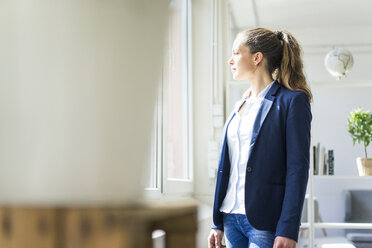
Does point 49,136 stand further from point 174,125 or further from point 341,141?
point 341,141

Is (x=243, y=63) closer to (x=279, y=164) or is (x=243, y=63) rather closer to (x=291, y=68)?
(x=291, y=68)

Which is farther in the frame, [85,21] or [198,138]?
[198,138]

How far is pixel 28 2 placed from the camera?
22 cm

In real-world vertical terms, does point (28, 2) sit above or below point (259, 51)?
below

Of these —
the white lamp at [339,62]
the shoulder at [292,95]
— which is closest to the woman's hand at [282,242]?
the shoulder at [292,95]

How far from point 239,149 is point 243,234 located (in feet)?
0.77

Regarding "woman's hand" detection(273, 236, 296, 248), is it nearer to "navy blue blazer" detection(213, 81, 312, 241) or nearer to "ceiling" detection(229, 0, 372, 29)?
"navy blue blazer" detection(213, 81, 312, 241)

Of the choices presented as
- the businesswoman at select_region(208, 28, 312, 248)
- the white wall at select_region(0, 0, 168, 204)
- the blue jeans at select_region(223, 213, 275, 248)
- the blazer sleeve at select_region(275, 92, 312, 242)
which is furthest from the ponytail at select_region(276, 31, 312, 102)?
the white wall at select_region(0, 0, 168, 204)

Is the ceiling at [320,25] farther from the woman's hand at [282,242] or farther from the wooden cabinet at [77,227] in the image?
the wooden cabinet at [77,227]

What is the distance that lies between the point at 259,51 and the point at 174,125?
169 cm

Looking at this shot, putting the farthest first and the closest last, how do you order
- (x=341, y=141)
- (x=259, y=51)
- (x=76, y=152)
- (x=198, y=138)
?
1. (x=341, y=141)
2. (x=198, y=138)
3. (x=259, y=51)
4. (x=76, y=152)

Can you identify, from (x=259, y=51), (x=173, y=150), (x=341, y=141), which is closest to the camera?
(x=259, y=51)

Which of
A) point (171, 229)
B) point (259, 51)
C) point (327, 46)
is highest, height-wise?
point (327, 46)

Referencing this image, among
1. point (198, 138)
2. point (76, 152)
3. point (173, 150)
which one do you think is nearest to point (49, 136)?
point (76, 152)
